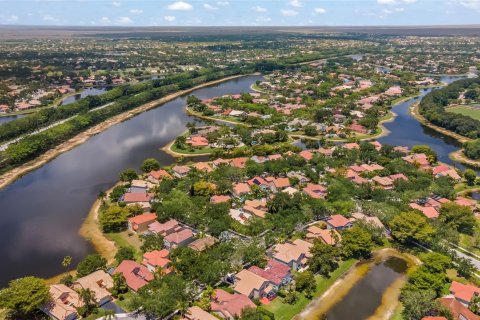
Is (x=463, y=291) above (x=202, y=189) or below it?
below

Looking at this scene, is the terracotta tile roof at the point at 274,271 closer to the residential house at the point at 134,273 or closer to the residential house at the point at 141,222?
the residential house at the point at 134,273

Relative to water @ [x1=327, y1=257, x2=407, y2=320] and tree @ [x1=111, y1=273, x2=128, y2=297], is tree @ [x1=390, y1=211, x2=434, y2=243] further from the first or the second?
tree @ [x1=111, y1=273, x2=128, y2=297]

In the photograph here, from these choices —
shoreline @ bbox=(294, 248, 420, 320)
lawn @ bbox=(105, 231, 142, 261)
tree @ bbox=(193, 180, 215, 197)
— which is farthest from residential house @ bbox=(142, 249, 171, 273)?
shoreline @ bbox=(294, 248, 420, 320)

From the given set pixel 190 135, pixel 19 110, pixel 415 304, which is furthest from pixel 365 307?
pixel 19 110

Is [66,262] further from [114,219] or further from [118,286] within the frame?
[118,286]

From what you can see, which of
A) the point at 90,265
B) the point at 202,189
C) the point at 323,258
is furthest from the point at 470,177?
the point at 90,265
